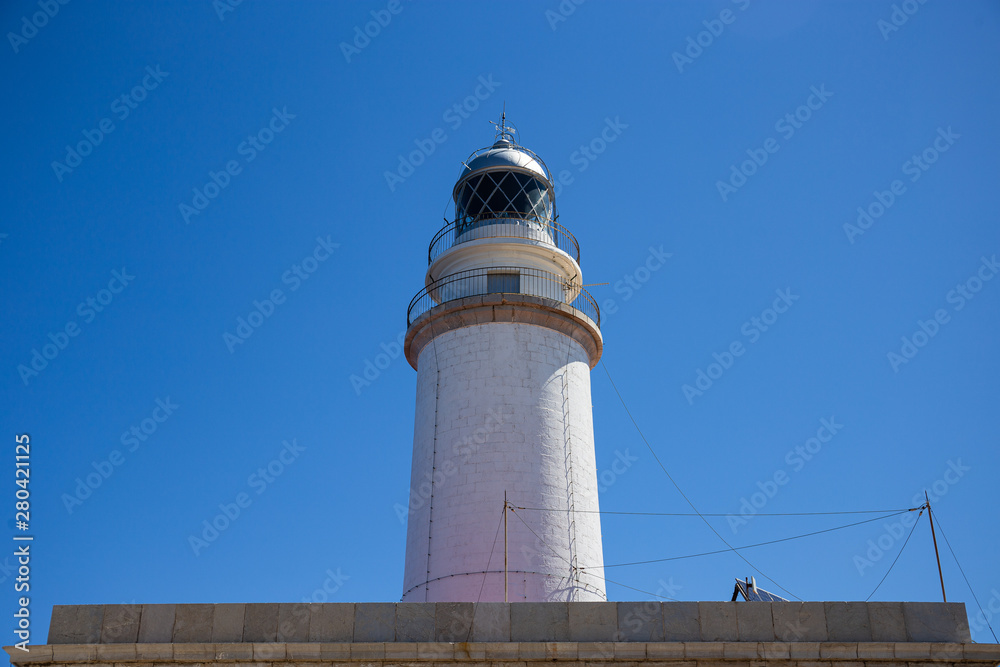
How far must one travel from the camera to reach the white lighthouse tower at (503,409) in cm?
1650

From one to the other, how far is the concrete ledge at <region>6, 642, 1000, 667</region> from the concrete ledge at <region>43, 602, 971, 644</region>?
14 cm

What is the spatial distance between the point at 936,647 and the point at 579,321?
391 inches

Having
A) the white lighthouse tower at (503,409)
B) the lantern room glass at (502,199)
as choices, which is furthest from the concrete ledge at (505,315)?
the lantern room glass at (502,199)

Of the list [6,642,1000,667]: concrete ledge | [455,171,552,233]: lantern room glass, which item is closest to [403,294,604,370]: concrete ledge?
[455,171,552,233]: lantern room glass

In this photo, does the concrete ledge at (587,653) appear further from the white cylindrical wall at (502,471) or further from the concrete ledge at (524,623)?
the white cylindrical wall at (502,471)

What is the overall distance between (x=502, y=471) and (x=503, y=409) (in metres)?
1.32

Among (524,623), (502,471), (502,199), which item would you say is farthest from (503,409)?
(524,623)

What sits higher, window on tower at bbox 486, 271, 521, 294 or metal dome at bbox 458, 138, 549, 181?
metal dome at bbox 458, 138, 549, 181

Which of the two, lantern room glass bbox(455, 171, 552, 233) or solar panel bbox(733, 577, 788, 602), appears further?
lantern room glass bbox(455, 171, 552, 233)

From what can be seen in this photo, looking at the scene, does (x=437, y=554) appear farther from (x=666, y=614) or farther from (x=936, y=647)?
(x=936, y=647)

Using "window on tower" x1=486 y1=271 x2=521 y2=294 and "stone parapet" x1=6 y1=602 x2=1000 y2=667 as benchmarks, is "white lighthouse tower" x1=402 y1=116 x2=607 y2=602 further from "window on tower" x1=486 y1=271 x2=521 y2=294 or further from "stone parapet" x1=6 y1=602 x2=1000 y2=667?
"stone parapet" x1=6 y1=602 x2=1000 y2=667

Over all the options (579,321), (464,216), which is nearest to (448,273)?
(464,216)

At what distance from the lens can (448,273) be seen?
20234mm

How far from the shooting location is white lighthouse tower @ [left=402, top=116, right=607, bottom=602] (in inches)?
650
